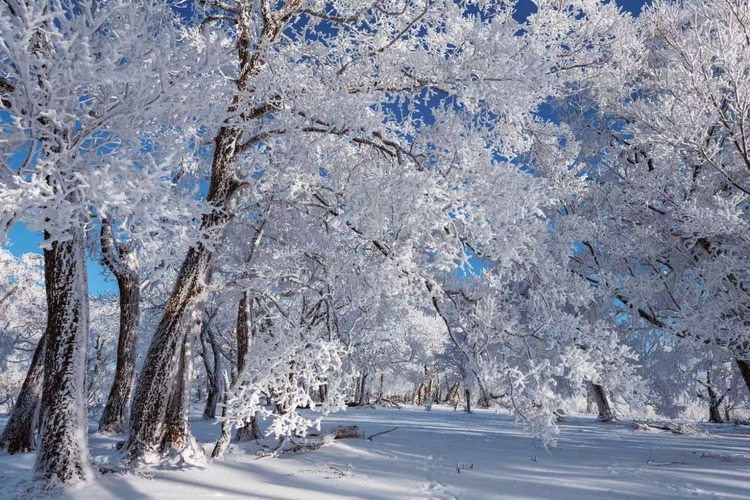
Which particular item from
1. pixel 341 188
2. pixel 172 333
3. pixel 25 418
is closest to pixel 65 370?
pixel 172 333

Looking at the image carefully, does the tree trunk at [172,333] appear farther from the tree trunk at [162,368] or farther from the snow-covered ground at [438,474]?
the snow-covered ground at [438,474]

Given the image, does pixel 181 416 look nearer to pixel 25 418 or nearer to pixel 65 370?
pixel 65 370

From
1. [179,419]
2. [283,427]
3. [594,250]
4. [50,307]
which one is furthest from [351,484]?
[594,250]

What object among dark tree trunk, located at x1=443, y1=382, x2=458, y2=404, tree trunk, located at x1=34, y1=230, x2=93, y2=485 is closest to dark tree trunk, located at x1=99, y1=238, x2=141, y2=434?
tree trunk, located at x1=34, y1=230, x2=93, y2=485

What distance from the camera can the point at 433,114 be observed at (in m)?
5.68

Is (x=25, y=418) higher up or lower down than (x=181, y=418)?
lower down

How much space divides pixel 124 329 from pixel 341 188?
6563 millimetres

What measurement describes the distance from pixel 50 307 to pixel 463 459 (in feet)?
19.7

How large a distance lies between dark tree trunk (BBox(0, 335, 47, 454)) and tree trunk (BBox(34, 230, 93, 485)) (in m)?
3.61

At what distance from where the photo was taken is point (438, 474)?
6.08 metres

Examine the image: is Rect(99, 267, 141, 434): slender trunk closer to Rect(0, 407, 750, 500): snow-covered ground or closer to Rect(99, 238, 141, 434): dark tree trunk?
Rect(99, 238, 141, 434): dark tree trunk

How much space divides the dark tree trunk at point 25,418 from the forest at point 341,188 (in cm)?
4

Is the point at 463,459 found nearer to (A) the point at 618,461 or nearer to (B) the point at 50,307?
(A) the point at 618,461

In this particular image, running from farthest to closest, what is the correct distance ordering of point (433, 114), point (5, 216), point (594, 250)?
point (594, 250), point (433, 114), point (5, 216)
